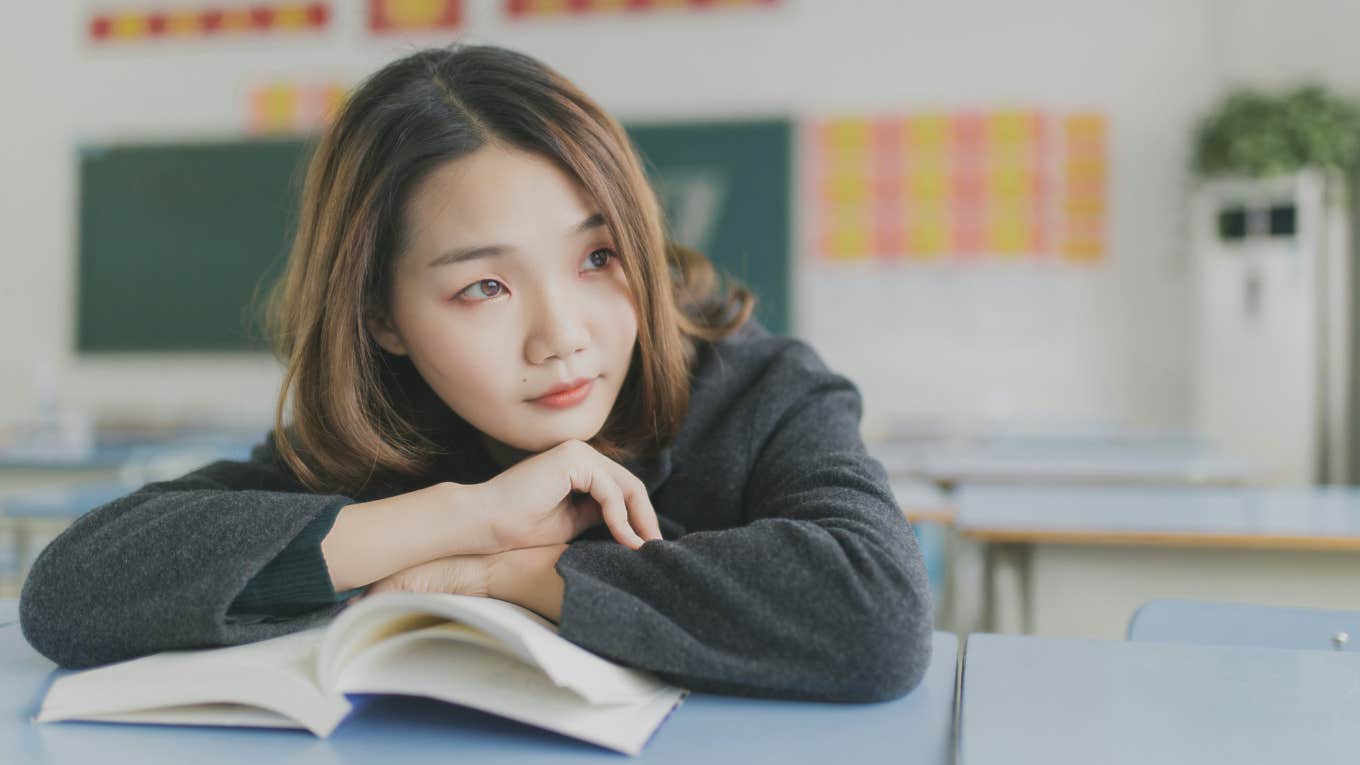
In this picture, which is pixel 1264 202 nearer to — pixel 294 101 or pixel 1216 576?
pixel 1216 576

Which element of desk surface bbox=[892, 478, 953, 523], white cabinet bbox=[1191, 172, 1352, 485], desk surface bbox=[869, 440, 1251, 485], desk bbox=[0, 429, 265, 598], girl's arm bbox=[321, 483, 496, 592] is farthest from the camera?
white cabinet bbox=[1191, 172, 1352, 485]

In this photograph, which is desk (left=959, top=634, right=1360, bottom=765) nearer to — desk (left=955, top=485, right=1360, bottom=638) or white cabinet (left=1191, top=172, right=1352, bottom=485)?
desk (left=955, top=485, right=1360, bottom=638)

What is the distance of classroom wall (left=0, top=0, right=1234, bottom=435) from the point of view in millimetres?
4938

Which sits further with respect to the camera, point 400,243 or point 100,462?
point 100,462

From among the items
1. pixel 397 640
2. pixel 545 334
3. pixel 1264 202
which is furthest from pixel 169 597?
pixel 1264 202

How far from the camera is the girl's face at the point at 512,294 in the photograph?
922mm

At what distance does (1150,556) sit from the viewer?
6.11ft

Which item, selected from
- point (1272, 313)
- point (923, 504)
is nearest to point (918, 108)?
point (1272, 313)

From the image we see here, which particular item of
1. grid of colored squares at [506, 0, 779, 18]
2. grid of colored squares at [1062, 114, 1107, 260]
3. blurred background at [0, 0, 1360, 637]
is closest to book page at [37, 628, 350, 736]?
blurred background at [0, 0, 1360, 637]

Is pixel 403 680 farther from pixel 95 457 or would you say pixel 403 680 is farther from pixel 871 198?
pixel 871 198

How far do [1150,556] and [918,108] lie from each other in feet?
11.8

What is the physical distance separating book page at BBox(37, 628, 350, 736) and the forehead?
362 mm

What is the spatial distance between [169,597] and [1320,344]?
4976 mm

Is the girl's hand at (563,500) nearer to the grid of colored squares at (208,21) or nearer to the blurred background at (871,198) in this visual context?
the blurred background at (871,198)
